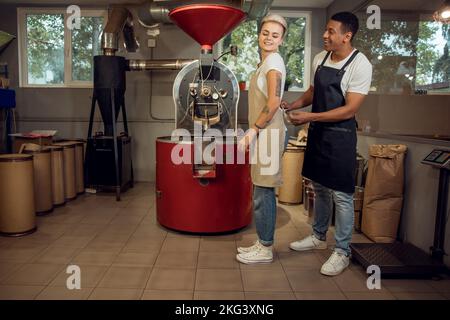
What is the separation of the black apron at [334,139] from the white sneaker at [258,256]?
1.85 ft

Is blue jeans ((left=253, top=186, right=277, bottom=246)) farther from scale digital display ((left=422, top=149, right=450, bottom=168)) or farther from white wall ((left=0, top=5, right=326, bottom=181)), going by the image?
white wall ((left=0, top=5, right=326, bottom=181))

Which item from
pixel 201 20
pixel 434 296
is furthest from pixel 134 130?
pixel 434 296

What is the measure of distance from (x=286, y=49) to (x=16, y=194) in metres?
3.77

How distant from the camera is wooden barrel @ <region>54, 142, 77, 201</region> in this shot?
12.0ft

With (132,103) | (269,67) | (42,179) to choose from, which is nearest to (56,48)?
(132,103)

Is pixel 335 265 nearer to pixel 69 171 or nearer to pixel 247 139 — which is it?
pixel 247 139

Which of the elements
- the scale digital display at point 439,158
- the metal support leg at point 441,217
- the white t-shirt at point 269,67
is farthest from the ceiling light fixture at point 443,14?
the white t-shirt at point 269,67

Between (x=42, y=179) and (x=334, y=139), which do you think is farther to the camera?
(x=42, y=179)

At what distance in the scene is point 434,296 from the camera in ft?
6.09

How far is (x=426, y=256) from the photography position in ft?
7.20

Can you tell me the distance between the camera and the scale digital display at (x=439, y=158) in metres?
1.97

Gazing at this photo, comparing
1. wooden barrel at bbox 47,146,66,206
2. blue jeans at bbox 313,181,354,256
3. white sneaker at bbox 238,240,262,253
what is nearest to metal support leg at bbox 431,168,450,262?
blue jeans at bbox 313,181,354,256
